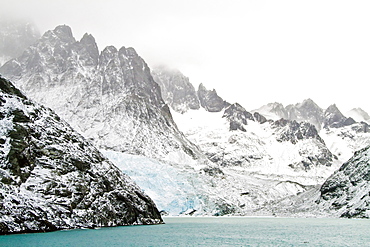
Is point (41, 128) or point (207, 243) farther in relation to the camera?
point (41, 128)

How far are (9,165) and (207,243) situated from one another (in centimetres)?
4389

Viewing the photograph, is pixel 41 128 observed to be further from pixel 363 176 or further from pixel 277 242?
pixel 363 176

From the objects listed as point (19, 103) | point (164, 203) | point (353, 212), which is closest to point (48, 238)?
point (19, 103)

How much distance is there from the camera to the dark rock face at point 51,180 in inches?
3167

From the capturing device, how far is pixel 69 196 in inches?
3597

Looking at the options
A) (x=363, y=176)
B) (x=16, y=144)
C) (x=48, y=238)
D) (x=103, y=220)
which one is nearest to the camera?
(x=48, y=238)

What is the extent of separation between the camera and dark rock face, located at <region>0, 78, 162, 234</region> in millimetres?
80438

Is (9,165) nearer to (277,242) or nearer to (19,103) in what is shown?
(19,103)

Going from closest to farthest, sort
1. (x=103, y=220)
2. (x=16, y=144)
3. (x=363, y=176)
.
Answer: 1. (x=16, y=144)
2. (x=103, y=220)
3. (x=363, y=176)

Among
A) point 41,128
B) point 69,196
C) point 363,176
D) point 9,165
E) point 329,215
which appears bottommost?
point 329,215

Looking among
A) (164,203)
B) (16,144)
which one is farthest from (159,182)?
(16,144)

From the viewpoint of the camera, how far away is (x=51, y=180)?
9031 centimetres

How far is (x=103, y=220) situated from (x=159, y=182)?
100730 mm

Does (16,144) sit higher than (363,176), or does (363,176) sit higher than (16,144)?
(16,144)
